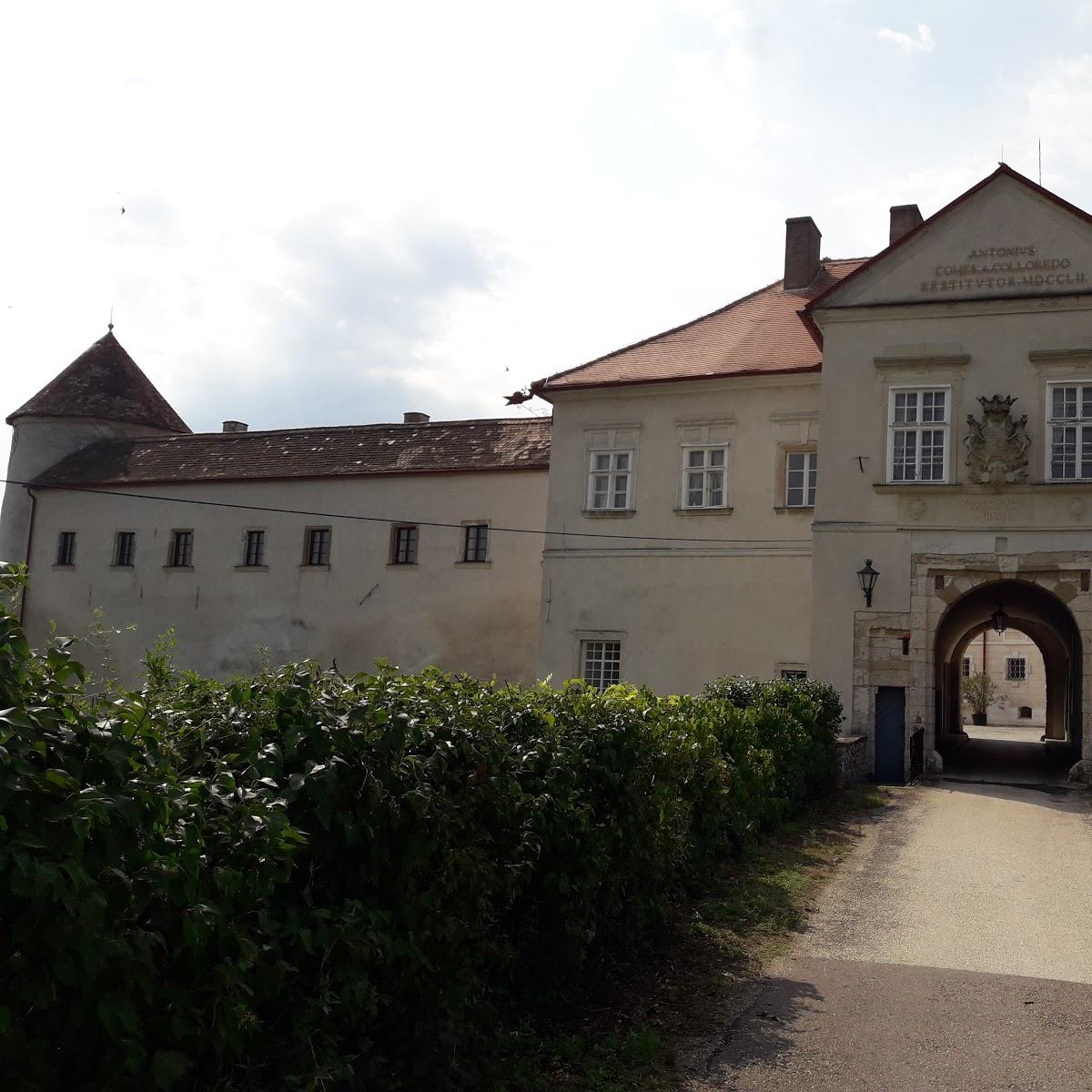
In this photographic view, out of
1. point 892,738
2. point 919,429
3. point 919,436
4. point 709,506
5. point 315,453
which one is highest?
point 315,453

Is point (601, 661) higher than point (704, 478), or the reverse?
point (704, 478)

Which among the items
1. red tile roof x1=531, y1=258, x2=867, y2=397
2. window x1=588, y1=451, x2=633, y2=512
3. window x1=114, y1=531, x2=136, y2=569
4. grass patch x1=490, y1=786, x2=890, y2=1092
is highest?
red tile roof x1=531, y1=258, x2=867, y2=397

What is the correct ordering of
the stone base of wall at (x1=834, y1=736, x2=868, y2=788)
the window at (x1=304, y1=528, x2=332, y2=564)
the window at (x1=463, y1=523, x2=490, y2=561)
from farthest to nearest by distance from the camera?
the window at (x1=304, y1=528, x2=332, y2=564), the window at (x1=463, y1=523, x2=490, y2=561), the stone base of wall at (x1=834, y1=736, x2=868, y2=788)

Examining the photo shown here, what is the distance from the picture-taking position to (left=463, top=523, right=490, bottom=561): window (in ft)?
94.6

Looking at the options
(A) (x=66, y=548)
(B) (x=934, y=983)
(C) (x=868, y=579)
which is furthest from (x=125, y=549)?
(B) (x=934, y=983)

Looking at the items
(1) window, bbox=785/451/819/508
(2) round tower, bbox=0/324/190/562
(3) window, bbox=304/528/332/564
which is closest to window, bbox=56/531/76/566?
(2) round tower, bbox=0/324/190/562

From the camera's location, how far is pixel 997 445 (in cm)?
1991

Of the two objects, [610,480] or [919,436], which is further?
[610,480]

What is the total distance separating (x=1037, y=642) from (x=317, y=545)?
75.1 ft

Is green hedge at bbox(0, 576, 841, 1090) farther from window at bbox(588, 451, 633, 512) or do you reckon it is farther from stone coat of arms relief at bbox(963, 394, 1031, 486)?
window at bbox(588, 451, 633, 512)

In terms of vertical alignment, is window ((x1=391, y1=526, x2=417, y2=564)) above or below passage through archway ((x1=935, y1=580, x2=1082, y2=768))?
above

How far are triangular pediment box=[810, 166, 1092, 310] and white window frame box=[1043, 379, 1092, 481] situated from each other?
1648mm

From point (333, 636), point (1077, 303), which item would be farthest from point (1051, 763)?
point (333, 636)

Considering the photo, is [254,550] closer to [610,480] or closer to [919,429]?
[610,480]
